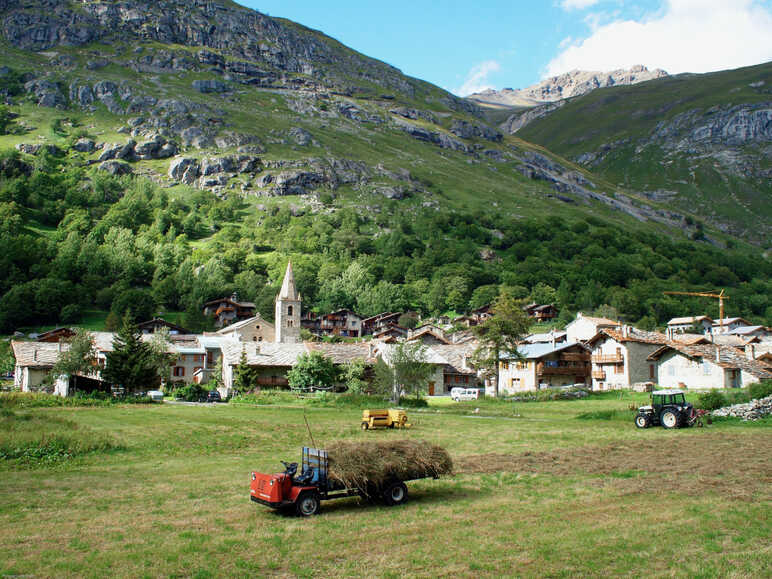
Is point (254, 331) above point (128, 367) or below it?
above

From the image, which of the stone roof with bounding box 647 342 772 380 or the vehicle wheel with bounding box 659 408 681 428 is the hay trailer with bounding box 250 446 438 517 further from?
the stone roof with bounding box 647 342 772 380

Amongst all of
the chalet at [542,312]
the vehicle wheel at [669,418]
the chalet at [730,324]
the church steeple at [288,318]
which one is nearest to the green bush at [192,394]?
the vehicle wheel at [669,418]

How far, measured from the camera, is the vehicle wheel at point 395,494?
15.0 m

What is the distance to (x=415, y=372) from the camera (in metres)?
49.8

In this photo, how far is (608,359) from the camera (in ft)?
218

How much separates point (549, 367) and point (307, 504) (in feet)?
191

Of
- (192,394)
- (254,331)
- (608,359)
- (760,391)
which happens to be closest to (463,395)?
(608,359)

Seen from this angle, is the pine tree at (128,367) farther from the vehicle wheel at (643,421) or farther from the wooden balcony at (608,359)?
the wooden balcony at (608,359)

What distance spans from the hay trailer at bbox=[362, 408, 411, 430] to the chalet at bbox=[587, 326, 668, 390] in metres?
37.7

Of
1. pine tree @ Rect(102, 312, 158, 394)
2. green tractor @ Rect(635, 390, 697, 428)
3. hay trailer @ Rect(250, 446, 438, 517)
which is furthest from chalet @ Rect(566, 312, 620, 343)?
hay trailer @ Rect(250, 446, 438, 517)

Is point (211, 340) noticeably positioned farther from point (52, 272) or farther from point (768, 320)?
point (768, 320)

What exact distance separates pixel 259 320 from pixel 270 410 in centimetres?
6257

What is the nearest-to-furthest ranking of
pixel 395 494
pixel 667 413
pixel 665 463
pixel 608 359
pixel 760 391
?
pixel 395 494 < pixel 665 463 < pixel 667 413 < pixel 760 391 < pixel 608 359

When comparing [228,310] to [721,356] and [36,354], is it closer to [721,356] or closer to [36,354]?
[36,354]
